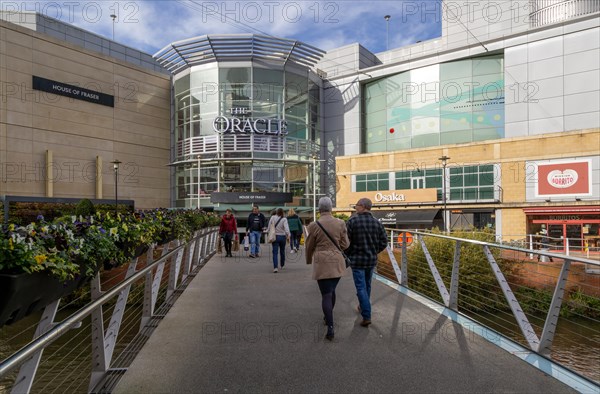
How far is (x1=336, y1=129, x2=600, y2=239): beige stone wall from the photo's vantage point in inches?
1324

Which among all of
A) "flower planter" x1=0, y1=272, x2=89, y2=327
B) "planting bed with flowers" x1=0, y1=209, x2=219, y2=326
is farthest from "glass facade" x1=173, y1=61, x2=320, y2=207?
"flower planter" x1=0, y1=272, x2=89, y2=327

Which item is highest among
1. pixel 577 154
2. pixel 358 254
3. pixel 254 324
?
pixel 577 154

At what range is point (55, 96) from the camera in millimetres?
38719

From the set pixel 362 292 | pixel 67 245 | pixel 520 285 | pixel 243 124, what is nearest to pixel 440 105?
pixel 243 124

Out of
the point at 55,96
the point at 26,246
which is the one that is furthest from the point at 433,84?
the point at 26,246

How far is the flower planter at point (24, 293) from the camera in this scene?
2.68 m

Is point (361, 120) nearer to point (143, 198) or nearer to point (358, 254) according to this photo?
point (143, 198)

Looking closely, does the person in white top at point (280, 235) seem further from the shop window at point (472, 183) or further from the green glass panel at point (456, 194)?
the green glass panel at point (456, 194)

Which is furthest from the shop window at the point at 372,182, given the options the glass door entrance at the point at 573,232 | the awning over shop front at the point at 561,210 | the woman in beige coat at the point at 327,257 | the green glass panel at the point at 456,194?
the woman in beige coat at the point at 327,257

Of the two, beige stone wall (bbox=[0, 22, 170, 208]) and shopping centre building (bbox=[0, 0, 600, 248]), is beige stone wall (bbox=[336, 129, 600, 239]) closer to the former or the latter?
shopping centre building (bbox=[0, 0, 600, 248])

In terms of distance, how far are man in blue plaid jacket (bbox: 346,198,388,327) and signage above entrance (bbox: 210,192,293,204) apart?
33511mm

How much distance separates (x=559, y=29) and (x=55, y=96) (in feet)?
130

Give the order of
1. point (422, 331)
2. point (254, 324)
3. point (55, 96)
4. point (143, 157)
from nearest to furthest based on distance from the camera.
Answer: point (422, 331) < point (254, 324) < point (55, 96) < point (143, 157)

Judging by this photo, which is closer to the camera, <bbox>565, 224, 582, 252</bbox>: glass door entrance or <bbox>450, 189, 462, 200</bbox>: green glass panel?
<bbox>565, 224, 582, 252</bbox>: glass door entrance
